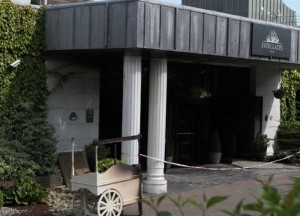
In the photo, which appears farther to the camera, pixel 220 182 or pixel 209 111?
pixel 209 111

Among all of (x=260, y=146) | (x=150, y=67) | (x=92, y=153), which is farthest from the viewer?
(x=260, y=146)

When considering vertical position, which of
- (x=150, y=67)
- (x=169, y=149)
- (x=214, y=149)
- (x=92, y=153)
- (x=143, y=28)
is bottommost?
(x=214, y=149)

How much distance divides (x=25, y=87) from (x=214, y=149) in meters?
6.78

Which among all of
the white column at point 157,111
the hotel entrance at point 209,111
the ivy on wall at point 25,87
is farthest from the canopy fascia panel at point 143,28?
the hotel entrance at point 209,111

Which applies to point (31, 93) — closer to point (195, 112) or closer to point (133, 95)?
point (133, 95)

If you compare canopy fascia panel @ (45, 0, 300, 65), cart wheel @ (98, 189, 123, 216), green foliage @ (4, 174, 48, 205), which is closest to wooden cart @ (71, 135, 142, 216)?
cart wheel @ (98, 189, 123, 216)

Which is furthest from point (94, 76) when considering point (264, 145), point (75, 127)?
point (264, 145)

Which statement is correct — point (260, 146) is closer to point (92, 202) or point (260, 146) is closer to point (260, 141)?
point (260, 141)

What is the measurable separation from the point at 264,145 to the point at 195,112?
257 centimetres

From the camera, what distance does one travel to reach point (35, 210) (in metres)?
8.90

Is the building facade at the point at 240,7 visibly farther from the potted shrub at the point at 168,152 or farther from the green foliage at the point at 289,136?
the potted shrub at the point at 168,152

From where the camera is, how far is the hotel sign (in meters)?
12.0

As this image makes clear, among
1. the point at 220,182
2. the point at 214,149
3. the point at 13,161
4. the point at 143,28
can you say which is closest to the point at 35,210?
the point at 13,161

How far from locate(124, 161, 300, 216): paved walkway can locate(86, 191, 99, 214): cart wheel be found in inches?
23.7
